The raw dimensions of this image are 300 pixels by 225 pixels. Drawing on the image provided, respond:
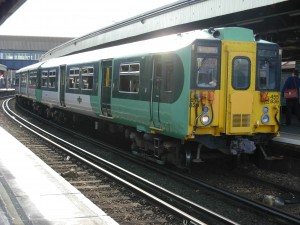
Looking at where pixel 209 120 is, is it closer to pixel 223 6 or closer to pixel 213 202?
pixel 213 202

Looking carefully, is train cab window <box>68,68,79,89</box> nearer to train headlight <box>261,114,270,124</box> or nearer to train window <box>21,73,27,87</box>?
train headlight <box>261,114,270,124</box>

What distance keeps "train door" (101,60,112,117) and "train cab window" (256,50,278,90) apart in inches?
195

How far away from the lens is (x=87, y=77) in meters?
15.3

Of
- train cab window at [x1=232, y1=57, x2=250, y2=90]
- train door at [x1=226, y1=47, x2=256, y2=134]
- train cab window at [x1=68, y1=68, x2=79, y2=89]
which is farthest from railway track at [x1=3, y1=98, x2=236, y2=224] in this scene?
train cab window at [x1=68, y1=68, x2=79, y2=89]

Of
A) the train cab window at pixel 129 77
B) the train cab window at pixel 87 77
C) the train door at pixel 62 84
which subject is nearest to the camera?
the train cab window at pixel 129 77

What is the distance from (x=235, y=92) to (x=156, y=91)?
1.80m

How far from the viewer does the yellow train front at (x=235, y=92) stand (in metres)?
9.06

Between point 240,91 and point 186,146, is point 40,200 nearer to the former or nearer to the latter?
point 186,146

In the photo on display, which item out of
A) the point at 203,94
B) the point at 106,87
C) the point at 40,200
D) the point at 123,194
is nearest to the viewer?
the point at 40,200

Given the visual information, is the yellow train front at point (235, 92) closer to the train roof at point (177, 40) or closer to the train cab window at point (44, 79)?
the train roof at point (177, 40)

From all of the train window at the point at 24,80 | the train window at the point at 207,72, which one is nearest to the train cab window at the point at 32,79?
the train window at the point at 24,80

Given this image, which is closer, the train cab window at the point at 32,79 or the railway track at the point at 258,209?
the railway track at the point at 258,209

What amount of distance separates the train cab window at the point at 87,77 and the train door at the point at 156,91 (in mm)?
4882

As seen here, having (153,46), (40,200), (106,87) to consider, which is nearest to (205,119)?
(153,46)
